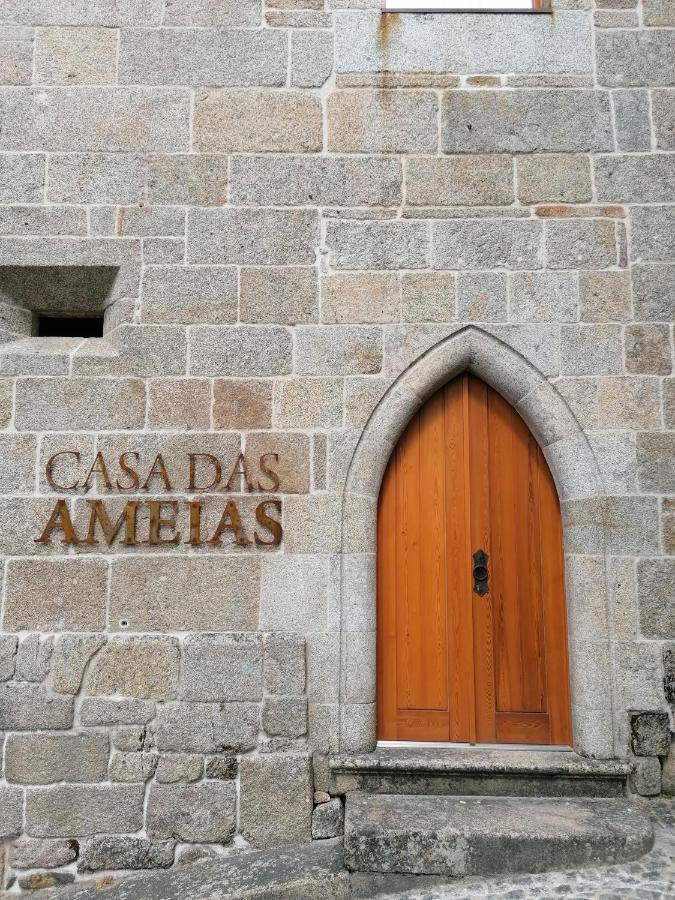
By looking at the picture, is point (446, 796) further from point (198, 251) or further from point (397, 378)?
point (198, 251)

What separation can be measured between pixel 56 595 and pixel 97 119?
8.56ft

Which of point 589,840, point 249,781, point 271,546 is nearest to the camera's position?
point 589,840

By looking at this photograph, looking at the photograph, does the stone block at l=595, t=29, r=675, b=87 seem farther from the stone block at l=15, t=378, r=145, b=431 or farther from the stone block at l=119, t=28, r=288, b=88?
the stone block at l=15, t=378, r=145, b=431

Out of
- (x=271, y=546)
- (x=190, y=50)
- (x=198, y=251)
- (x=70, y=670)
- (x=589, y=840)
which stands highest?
(x=190, y=50)

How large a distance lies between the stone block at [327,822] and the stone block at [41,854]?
3.80 feet

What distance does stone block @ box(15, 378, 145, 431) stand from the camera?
3379mm

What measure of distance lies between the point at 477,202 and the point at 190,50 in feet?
5.99

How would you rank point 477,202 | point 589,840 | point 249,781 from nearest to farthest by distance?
point 589,840, point 249,781, point 477,202

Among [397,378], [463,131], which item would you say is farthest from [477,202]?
[397,378]

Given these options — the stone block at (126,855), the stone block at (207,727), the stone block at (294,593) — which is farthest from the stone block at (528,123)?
the stone block at (126,855)

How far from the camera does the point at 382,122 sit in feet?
11.7

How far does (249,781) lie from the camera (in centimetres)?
308

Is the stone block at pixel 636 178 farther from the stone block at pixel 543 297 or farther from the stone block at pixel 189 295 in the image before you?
the stone block at pixel 189 295

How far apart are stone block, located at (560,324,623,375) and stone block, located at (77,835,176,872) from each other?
3.12 metres
